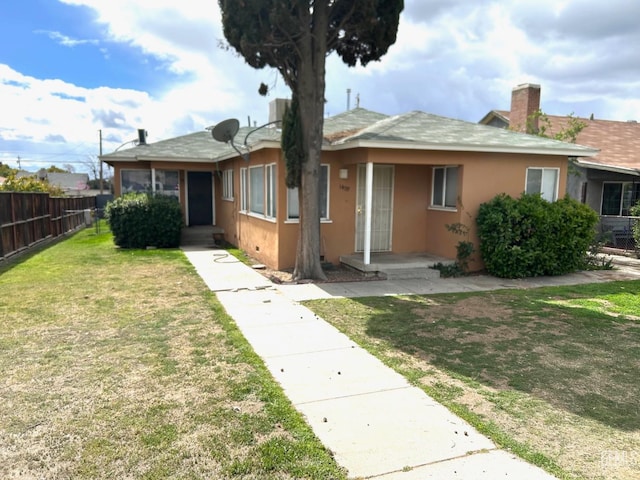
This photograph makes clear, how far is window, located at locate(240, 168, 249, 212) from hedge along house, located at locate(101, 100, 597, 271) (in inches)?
9.3

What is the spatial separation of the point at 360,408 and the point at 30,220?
45.7ft

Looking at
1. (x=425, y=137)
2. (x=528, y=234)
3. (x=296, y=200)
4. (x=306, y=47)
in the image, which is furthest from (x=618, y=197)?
(x=306, y=47)

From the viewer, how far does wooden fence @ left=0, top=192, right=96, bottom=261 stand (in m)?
11.9

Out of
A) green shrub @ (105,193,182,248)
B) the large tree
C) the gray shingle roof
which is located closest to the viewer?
the large tree

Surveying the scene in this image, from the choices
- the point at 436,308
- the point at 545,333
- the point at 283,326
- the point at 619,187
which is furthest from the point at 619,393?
the point at 619,187

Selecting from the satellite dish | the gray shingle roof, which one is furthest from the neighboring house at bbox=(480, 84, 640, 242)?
the satellite dish

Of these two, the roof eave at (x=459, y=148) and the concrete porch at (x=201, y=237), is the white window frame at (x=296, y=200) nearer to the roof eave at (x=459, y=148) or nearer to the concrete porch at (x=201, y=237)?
the roof eave at (x=459, y=148)

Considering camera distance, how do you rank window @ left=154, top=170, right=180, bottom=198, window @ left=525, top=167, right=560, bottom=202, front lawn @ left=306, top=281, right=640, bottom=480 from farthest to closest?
window @ left=154, top=170, right=180, bottom=198, window @ left=525, top=167, right=560, bottom=202, front lawn @ left=306, top=281, right=640, bottom=480

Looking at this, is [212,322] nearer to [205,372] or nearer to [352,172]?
[205,372]

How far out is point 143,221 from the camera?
13.7 metres

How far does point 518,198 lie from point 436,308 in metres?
4.66

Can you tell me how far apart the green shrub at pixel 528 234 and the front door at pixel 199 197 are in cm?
1110

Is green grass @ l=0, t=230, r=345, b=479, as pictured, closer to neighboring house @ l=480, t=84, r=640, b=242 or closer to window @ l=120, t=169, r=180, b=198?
window @ l=120, t=169, r=180, b=198

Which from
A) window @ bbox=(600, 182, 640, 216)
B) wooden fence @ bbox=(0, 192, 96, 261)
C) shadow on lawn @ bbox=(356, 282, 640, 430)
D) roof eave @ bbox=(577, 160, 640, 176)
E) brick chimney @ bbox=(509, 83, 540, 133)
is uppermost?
brick chimney @ bbox=(509, 83, 540, 133)
